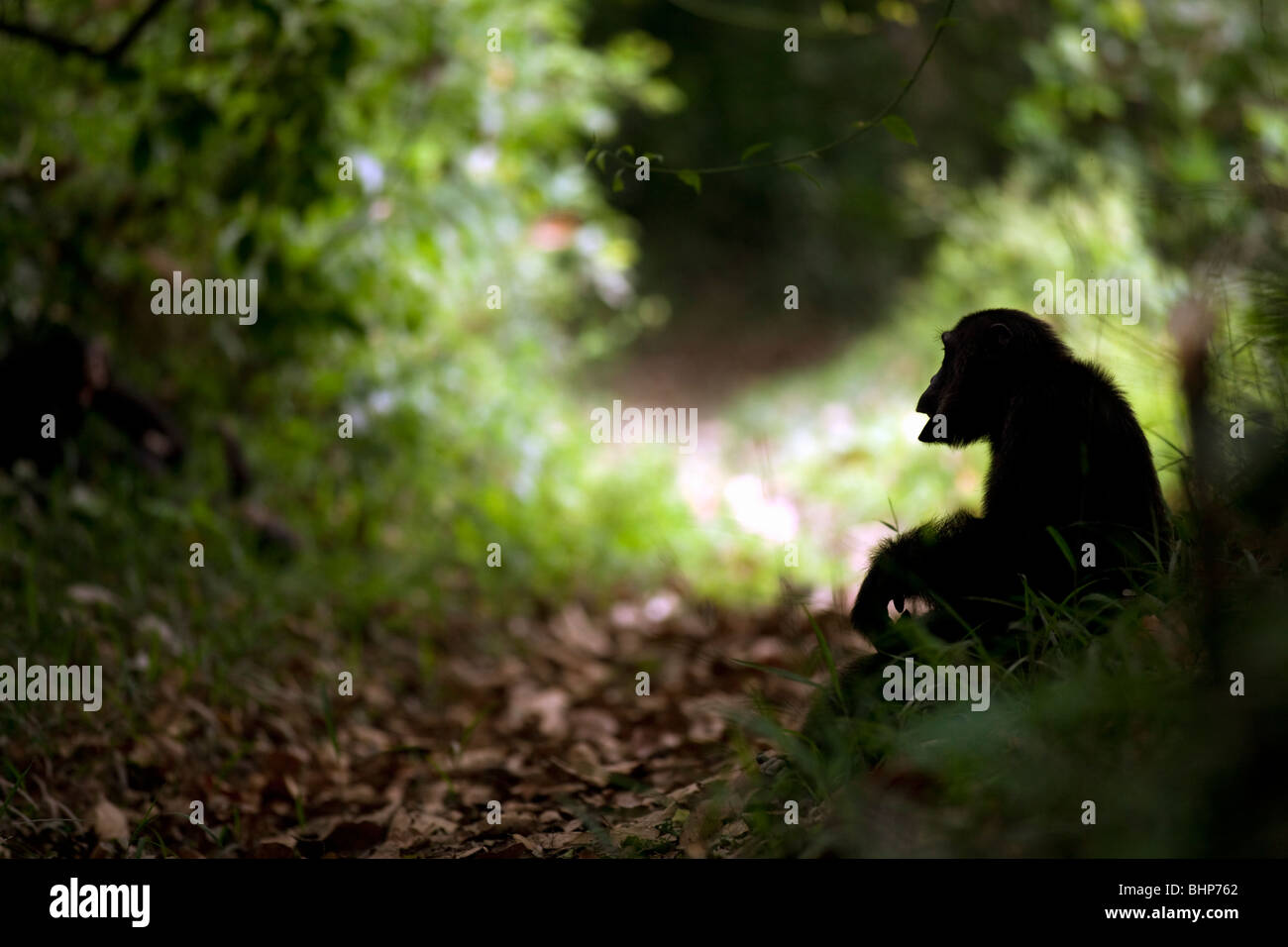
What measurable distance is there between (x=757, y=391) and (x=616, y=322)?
1.77 metres

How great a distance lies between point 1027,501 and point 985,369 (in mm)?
310

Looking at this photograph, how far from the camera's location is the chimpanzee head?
2160mm

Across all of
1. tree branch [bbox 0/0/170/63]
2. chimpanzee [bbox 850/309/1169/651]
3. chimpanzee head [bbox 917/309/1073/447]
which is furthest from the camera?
tree branch [bbox 0/0/170/63]

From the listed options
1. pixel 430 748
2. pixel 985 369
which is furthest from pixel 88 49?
pixel 985 369

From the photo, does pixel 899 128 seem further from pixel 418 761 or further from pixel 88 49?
pixel 88 49

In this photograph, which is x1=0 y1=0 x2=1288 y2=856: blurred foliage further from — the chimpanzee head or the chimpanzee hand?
the chimpanzee head

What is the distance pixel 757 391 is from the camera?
1070cm

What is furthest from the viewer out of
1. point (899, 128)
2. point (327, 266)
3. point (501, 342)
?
point (501, 342)

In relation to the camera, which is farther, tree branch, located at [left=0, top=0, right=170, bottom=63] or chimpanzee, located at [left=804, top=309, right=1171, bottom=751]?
tree branch, located at [left=0, top=0, right=170, bottom=63]

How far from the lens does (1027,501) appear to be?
6.71 feet

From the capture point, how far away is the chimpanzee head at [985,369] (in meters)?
2.16

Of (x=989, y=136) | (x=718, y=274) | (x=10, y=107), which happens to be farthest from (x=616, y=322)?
(x=10, y=107)

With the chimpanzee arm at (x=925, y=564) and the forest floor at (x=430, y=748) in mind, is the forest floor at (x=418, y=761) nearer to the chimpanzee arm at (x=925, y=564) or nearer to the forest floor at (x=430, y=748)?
the forest floor at (x=430, y=748)

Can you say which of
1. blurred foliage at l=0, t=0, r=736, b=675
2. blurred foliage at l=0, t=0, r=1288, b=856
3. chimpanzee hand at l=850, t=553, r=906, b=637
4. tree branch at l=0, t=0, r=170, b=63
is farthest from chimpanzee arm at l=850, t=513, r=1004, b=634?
tree branch at l=0, t=0, r=170, b=63
